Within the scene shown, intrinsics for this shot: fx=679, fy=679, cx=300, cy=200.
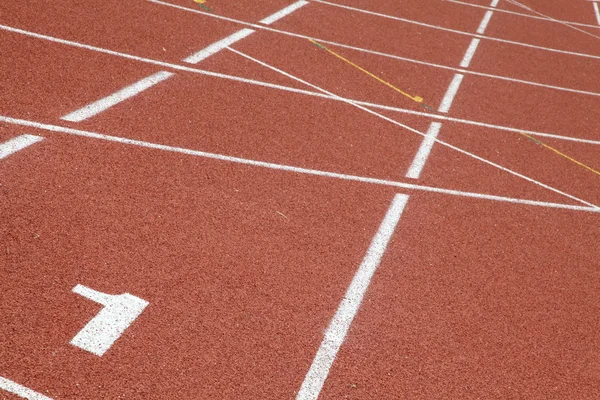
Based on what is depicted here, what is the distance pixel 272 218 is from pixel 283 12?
4190 millimetres

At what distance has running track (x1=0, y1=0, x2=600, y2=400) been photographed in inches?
151

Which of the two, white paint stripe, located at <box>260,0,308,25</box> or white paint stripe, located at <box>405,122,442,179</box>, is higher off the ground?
white paint stripe, located at <box>260,0,308,25</box>

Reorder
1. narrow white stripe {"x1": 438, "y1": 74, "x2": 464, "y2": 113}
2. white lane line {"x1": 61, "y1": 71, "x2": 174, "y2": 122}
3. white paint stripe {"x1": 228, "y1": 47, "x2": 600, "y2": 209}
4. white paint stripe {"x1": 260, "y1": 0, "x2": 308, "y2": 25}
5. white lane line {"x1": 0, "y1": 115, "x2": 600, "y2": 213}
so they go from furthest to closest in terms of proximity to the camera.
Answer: white paint stripe {"x1": 260, "y1": 0, "x2": 308, "y2": 25} → narrow white stripe {"x1": 438, "y1": 74, "x2": 464, "y2": 113} → white paint stripe {"x1": 228, "y1": 47, "x2": 600, "y2": 209} → white lane line {"x1": 61, "y1": 71, "x2": 174, "y2": 122} → white lane line {"x1": 0, "y1": 115, "x2": 600, "y2": 213}

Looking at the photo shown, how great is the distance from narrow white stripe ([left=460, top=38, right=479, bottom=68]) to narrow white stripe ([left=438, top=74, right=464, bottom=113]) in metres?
0.41

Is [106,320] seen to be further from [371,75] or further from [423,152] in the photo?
[371,75]

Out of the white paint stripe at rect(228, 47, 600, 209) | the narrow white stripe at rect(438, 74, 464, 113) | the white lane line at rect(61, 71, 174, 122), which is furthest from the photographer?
the narrow white stripe at rect(438, 74, 464, 113)

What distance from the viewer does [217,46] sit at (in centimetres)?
697

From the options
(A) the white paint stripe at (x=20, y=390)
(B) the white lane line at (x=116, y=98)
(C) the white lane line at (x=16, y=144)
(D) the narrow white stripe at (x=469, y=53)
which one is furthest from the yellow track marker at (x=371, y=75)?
(A) the white paint stripe at (x=20, y=390)

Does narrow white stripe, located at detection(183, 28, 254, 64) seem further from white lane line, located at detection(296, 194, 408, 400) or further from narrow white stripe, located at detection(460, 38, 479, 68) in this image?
narrow white stripe, located at detection(460, 38, 479, 68)

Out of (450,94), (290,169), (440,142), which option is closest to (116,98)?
(290,169)

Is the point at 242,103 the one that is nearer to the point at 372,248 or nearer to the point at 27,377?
the point at 372,248

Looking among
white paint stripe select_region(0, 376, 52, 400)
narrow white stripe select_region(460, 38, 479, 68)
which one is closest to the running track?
white paint stripe select_region(0, 376, 52, 400)

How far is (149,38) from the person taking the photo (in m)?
6.75

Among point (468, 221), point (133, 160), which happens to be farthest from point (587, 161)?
point (133, 160)
